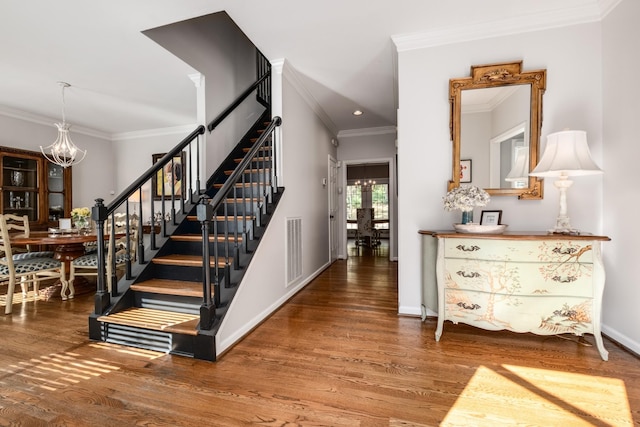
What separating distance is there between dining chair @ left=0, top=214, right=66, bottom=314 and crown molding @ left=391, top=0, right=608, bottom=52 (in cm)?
440

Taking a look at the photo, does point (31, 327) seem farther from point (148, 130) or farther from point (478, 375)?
point (148, 130)

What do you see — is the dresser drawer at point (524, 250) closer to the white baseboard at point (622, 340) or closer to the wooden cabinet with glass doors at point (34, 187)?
the white baseboard at point (622, 340)

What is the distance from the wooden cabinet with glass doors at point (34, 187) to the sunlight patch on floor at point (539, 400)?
6.71 m

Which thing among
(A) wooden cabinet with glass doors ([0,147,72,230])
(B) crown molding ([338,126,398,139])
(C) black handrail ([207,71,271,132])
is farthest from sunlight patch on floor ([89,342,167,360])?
(B) crown molding ([338,126,398,139])

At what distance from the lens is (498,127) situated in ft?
8.53

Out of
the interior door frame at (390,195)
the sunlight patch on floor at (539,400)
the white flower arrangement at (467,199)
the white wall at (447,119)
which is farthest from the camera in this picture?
the interior door frame at (390,195)

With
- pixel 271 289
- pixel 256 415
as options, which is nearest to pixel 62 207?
pixel 271 289

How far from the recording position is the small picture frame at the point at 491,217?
2477mm

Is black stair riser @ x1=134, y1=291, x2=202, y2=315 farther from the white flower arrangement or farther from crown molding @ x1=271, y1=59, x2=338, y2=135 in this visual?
crown molding @ x1=271, y1=59, x2=338, y2=135

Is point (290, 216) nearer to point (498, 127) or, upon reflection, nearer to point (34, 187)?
point (498, 127)

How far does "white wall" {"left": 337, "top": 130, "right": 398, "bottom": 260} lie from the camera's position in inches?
228

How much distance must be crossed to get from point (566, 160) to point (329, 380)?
87.3 inches

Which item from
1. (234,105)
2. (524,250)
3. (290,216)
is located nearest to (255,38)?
(234,105)

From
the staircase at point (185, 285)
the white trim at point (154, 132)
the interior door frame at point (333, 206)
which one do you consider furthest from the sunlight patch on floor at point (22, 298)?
the interior door frame at point (333, 206)
